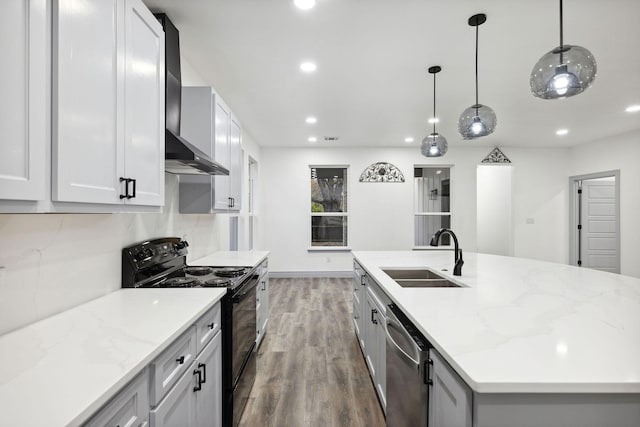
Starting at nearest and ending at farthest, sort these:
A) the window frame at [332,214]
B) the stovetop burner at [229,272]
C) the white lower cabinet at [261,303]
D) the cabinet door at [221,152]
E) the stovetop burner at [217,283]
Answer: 1. the stovetop burner at [217,283]
2. the stovetop burner at [229,272]
3. the cabinet door at [221,152]
4. the white lower cabinet at [261,303]
5. the window frame at [332,214]

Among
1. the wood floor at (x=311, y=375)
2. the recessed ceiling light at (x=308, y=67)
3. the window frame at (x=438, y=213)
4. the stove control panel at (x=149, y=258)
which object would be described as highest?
the recessed ceiling light at (x=308, y=67)

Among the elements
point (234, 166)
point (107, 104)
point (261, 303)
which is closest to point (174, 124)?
point (107, 104)

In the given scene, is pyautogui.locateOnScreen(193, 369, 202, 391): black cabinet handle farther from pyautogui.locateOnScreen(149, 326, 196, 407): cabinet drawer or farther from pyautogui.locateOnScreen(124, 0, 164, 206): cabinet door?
pyautogui.locateOnScreen(124, 0, 164, 206): cabinet door

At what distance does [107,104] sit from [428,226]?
6.43m

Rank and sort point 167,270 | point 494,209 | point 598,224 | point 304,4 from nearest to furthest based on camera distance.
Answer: point 304,4
point 167,270
point 598,224
point 494,209

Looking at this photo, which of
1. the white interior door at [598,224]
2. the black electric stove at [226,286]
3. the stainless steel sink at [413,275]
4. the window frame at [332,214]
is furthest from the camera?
the window frame at [332,214]

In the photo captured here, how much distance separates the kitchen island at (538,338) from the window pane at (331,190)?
4720mm

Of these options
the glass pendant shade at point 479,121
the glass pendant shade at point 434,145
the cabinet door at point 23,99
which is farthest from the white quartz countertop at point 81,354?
the glass pendant shade at point 434,145

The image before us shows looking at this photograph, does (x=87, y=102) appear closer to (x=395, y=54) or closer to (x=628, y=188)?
(x=395, y=54)

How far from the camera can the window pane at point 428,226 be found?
6.70 metres

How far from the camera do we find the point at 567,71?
167cm

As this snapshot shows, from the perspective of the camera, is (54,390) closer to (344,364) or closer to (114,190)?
(114,190)

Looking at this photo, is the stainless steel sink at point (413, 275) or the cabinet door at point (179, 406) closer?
the cabinet door at point (179, 406)

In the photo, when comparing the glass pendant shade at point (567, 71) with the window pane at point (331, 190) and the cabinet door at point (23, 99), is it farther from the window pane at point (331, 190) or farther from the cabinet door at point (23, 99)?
the window pane at point (331, 190)
